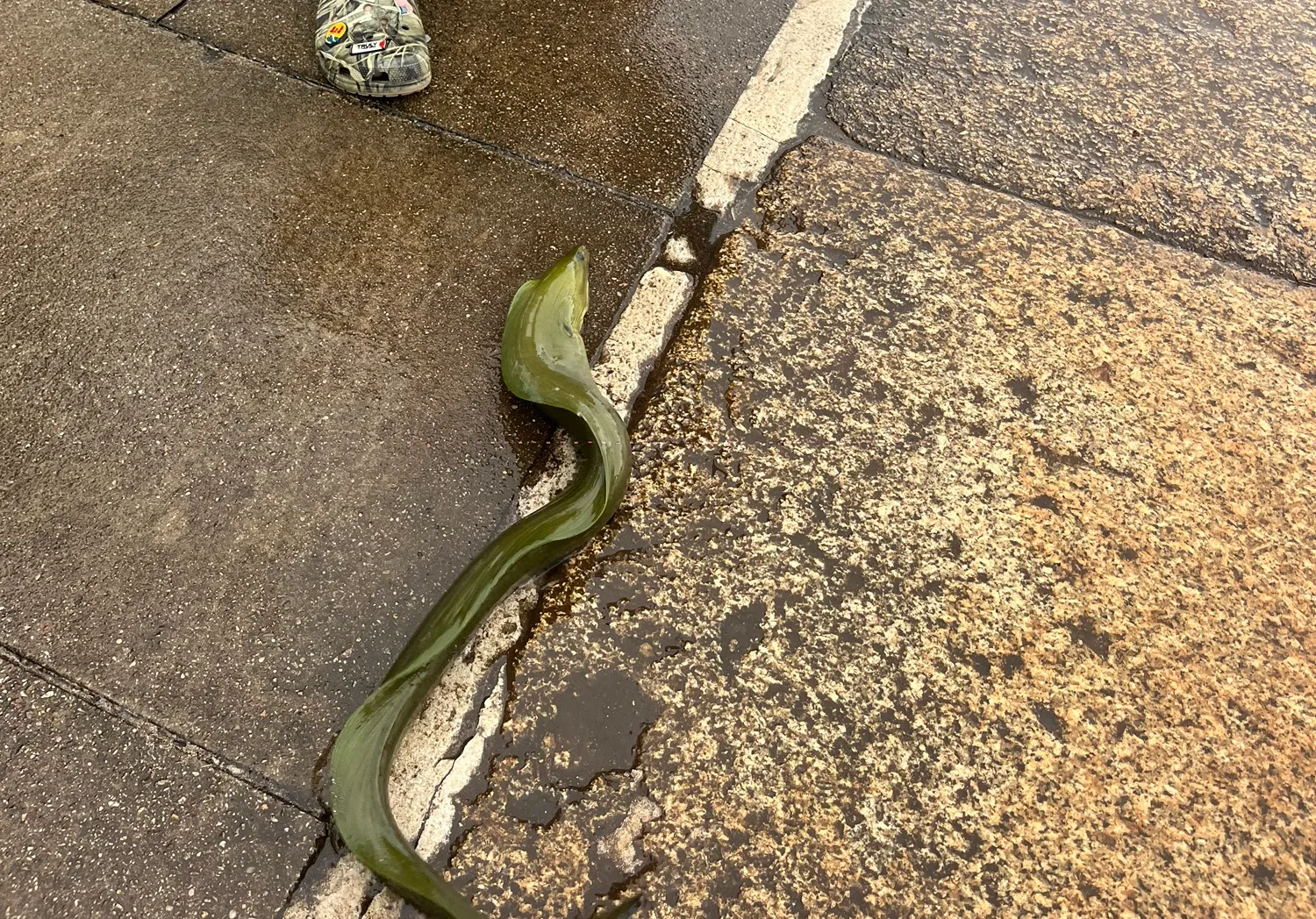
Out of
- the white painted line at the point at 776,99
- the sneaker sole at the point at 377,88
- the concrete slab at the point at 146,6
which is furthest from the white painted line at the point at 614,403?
the concrete slab at the point at 146,6

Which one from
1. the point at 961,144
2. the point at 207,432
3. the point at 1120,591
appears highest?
the point at 961,144

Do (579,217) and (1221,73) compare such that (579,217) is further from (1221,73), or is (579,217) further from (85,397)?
(1221,73)

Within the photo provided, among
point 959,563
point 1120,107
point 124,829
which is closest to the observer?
point 124,829

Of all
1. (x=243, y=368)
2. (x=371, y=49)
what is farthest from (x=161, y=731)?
(x=371, y=49)

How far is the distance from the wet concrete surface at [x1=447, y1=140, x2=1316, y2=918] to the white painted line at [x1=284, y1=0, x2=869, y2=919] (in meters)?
0.05

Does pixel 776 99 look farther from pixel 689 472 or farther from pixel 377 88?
pixel 689 472

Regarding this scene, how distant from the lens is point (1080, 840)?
4.84 feet

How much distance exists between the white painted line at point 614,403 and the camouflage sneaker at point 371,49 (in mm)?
789

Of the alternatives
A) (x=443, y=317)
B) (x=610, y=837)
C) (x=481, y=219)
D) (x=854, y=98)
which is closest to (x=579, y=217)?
(x=481, y=219)

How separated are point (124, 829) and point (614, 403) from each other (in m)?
1.13

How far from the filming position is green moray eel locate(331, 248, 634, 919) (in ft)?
4.47

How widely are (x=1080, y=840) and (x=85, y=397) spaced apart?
2034 mm

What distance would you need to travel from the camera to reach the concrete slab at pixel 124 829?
1.34m

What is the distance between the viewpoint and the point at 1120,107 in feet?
8.11
